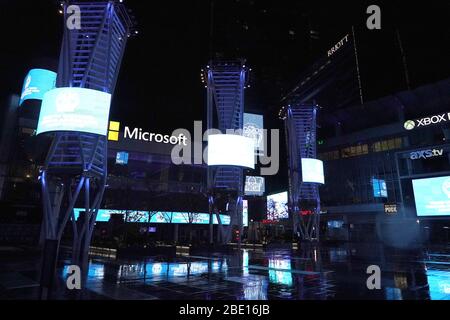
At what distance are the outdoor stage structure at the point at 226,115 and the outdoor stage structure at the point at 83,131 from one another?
10.7m

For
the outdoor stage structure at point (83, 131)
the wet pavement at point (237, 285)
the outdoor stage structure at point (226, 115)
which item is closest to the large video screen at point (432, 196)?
the outdoor stage structure at point (226, 115)

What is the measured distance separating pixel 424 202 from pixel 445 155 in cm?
1635

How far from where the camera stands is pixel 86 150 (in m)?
13.0

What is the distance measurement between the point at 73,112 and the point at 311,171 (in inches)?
1009

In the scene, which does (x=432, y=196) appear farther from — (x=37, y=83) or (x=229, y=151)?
(x=37, y=83)

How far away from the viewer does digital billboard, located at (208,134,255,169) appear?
22406mm

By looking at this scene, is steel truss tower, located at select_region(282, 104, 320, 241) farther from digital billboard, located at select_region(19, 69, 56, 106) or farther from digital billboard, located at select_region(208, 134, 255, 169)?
digital billboard, located at select_region(19, 69, 56, 106)

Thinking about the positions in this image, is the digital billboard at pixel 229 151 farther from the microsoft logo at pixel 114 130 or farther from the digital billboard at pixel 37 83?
the microsoft logo at pixel 114 130

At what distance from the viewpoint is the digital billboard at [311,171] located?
3253 centimetres

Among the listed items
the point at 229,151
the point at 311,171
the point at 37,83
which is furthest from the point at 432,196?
the point at 37,83

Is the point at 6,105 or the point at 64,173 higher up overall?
the point at 6,105

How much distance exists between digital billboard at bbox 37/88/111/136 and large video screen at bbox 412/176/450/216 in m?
37.1

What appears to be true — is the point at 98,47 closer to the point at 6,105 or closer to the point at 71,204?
the point at 71,204
